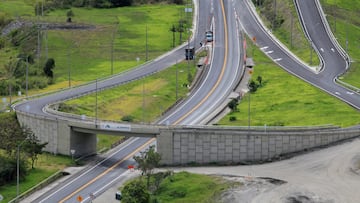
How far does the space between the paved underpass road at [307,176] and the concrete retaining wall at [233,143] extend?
208cm

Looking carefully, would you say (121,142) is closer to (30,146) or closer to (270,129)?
(30,146)

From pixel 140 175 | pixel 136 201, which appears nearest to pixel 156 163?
pixel 140 175

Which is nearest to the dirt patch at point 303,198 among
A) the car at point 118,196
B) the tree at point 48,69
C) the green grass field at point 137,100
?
the car at point 118,196

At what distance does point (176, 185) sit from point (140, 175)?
1004 cm

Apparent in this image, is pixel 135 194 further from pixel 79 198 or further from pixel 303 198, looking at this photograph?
pixel 303 198

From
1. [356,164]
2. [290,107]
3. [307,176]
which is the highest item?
[290,107]

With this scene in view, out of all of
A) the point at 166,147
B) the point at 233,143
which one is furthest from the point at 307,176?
the point at 166,147

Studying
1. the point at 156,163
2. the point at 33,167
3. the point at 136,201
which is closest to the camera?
the point at 136,201

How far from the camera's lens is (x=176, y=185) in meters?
112

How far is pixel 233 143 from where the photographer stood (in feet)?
404

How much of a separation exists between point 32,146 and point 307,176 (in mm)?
43080

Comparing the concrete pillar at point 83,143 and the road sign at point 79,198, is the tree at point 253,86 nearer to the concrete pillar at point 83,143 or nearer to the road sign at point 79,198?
the concrete pillar at point 83,143

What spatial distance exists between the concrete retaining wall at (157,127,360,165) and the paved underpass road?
6.83 feet

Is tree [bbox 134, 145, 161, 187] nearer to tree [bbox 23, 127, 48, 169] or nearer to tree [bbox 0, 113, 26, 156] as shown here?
tree [bbox 23, 127, 48, 169]
